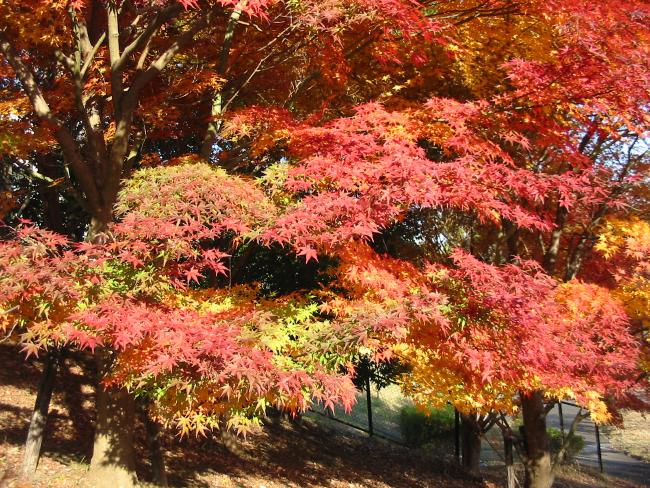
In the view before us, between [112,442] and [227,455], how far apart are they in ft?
11.5

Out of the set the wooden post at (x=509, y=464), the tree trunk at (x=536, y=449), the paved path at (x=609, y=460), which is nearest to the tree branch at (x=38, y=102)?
the tree trunk at (x=536, y=449)

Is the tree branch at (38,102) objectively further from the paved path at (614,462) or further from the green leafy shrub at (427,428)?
the paved path at (614,462)

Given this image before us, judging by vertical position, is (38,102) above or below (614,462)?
above

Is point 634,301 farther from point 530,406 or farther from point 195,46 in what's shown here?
point 195,46

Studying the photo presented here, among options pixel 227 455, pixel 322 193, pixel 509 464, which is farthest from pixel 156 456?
pixel 509 464

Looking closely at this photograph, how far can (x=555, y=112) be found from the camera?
7238mm

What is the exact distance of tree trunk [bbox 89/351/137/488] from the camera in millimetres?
5965

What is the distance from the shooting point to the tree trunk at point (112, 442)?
5.96 m

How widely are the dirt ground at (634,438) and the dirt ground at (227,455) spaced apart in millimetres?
5796

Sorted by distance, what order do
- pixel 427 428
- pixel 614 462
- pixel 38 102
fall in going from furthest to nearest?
pixel 614 462, pixel 427 428, pixel 38 102

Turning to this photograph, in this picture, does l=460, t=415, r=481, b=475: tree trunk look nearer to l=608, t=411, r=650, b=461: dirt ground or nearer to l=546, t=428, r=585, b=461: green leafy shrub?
l=546, t=428, r=585, b=461: green leafy shrub

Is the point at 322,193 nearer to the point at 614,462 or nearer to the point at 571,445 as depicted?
the point at 571,445

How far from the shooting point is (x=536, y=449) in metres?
9.06

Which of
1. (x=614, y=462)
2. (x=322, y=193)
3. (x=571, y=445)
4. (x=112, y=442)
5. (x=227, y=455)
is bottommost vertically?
(x=614, y=462)
